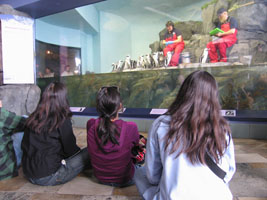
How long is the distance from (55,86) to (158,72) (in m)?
3.44

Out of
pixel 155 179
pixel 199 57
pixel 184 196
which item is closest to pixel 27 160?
pixel 155 179

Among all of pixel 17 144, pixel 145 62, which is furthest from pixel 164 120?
pixel 145 62

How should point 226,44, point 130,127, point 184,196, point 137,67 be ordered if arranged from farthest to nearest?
point 137,67
point 226,44
point 130,127
point 184,196

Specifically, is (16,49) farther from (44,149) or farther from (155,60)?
(44,149)

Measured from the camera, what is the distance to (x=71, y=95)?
5.66 metres

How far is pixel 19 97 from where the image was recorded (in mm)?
4203

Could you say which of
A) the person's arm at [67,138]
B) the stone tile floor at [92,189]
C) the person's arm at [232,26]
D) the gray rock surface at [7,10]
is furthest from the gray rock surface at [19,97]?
the person's arm at [232,26]

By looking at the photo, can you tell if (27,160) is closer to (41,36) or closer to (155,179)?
(155,179)

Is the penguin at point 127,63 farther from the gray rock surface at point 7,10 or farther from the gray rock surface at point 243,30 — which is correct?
the gray rock surface at point 7,10

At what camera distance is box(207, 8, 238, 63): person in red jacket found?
4242 mm

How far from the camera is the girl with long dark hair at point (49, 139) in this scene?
163 cm

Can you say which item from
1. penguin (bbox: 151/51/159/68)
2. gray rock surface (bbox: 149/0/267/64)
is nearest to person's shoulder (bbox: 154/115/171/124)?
gray rock surface (bbox: 149/0/267/64)

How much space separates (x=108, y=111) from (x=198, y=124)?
0.77 m

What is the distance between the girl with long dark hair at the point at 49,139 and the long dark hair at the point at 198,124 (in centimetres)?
101
